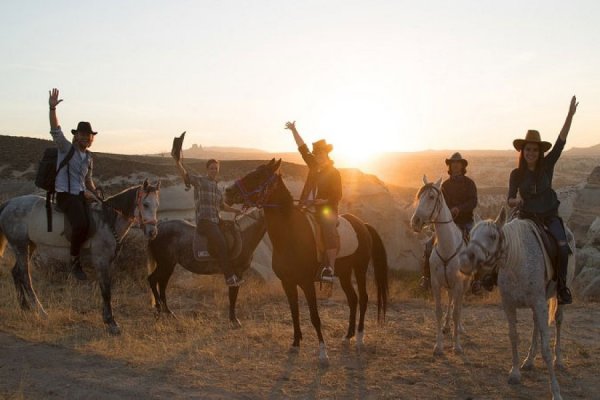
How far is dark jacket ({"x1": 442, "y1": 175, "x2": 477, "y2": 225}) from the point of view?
9.46 m

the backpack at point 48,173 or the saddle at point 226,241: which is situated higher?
the backpack at point 48,173

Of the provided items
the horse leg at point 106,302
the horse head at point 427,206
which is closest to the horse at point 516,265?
the horse head at point 427,206

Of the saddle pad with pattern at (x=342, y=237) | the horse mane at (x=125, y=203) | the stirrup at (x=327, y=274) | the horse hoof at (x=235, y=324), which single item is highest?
the horse mane at (x=125, y=203)

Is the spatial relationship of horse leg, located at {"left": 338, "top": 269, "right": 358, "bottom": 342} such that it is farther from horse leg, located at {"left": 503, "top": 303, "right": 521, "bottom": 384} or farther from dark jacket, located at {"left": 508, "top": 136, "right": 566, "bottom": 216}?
dark jacket, located at {"left": 508, "top": 136, "right": 566, "bottom": 216}

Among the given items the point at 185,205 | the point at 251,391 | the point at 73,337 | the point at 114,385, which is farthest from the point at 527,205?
the point at 185,205

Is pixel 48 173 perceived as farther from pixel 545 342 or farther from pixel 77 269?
pixel 545 342

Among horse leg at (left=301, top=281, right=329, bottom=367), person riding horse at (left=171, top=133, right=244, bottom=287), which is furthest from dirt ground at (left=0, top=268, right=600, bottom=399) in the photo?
person riding horse at (left=171, top=133, right=244, bottom=287)

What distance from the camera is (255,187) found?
733 centimetres

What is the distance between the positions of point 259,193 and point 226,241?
3.22 m

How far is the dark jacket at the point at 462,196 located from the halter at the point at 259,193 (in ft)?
12.0

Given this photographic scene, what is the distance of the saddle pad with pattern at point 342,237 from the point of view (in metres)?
7.98

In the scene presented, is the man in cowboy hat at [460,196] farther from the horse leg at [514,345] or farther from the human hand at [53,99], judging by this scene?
Result: the human hand at [53,99]

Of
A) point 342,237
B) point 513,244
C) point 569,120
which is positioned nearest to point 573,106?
point 569,120

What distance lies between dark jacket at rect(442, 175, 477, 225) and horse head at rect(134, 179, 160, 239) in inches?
204
